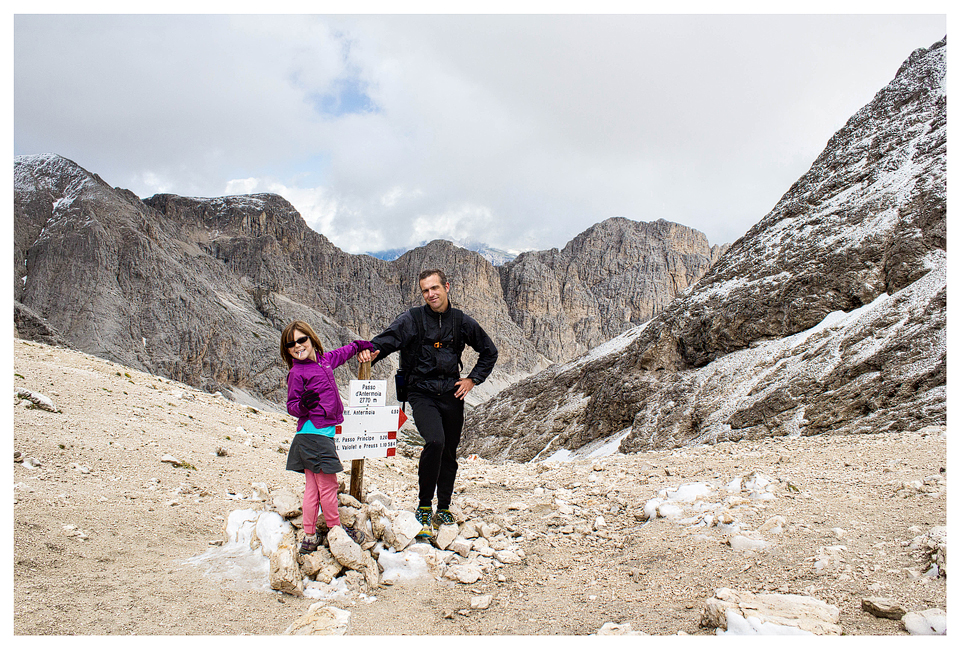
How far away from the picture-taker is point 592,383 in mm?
37812

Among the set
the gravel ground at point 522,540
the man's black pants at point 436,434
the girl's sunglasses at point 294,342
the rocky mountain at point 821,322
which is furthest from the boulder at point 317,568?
the rocky mountain at point 821,322

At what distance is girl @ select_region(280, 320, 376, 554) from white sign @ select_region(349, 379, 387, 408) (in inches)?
16.2

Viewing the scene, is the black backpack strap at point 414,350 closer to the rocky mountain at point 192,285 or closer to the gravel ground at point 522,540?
the gravel ground at point 522,540

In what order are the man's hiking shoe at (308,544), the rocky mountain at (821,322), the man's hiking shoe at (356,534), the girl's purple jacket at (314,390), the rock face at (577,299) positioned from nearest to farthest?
the man's hiking shoe at (308,544), the girl's purple jacket at (314,390), the man's hiking shoe at (356,534), the rocky mountain at (821,322), the rock face at (577,299)

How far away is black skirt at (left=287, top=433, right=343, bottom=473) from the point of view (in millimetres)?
4887

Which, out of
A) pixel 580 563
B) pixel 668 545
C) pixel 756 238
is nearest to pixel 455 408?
pixel 580 563

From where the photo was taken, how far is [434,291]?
18.1 feet

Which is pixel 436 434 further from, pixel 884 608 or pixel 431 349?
pixel 884 608

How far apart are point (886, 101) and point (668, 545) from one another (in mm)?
39225

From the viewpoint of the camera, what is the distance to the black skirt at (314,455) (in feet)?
16.0

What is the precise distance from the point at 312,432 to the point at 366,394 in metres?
0.76

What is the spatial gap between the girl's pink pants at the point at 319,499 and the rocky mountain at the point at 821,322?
13.4 m

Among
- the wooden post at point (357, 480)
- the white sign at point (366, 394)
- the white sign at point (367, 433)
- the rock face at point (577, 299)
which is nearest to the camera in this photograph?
the white sign at point (367, 433)

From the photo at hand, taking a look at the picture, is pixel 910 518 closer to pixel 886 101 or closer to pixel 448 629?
pixel 448 629
